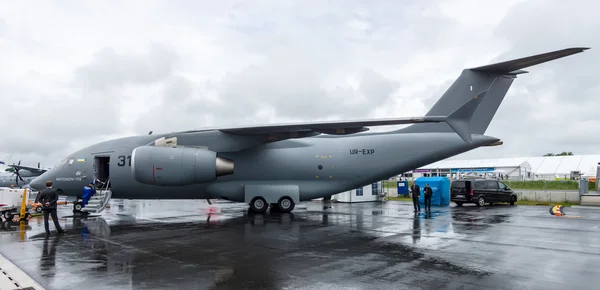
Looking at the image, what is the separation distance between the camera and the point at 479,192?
853 inches

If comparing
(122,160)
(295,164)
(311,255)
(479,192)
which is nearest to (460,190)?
(479,192)

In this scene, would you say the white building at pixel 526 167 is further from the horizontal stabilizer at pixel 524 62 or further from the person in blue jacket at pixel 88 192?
the person in blue jacket at pixel 88 192

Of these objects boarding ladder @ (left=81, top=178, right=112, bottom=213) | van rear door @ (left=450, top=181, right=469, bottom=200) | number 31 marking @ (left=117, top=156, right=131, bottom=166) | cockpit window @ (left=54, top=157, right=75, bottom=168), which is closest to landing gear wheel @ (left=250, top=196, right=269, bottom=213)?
number 31 marking @ (left=117, top=156, right=131, bottom=166)

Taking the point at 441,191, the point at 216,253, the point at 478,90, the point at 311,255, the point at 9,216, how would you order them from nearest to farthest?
the point at 311,255 < the point at 216,253 < the point at 9,216 < the point at 478,90 < the point at 441,191

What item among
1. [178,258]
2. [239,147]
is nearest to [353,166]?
[239,147]

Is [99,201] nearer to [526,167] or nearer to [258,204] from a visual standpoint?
[258,204]

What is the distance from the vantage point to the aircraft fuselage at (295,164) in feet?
50.3

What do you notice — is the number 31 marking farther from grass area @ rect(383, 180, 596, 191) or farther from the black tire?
grass area @ rect(383, 180, 596, 191)

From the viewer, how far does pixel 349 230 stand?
36.1ft

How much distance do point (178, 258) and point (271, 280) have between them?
2424 mm

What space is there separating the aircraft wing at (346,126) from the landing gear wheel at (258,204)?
8.24ft

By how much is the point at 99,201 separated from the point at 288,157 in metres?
7.25

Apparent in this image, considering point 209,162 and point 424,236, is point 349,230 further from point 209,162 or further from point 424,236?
point 209,162

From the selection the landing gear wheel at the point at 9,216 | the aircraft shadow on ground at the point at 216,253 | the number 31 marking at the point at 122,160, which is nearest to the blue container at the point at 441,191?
the aircraft shadow on ground at the point at 216,253
